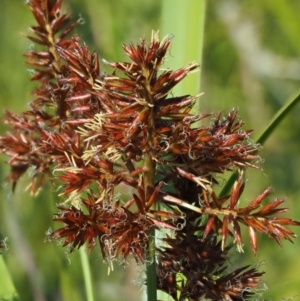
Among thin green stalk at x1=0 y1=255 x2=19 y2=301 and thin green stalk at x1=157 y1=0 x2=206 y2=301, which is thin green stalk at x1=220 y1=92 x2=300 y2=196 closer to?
thin green stalk at x1=157 y1=0 x2=206 y2=301

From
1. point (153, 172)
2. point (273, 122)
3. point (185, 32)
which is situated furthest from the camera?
point (185, 32)

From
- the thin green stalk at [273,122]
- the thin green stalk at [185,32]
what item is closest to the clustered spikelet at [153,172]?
the thin green stalk at [273,122]

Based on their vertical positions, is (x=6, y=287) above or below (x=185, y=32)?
below

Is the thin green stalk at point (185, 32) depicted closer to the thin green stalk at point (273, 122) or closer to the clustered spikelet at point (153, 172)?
the thin green stalk at point (273, 122)

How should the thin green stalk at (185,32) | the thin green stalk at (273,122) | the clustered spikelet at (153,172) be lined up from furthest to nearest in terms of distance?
the thin green stalk at (185,32)
the thin green stalk at (273,122)
the clustered spikelet at (153,172)

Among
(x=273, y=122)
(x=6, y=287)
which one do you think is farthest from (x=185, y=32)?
(x=6, y=287)

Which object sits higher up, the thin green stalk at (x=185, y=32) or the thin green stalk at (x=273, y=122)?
the thin green stalk at (x=185, y=32)

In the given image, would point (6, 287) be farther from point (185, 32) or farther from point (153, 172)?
point (185, 32)

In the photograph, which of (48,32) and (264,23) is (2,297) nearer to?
(48,32)

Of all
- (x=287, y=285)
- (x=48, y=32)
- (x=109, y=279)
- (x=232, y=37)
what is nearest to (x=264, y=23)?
(x=232, y=37)

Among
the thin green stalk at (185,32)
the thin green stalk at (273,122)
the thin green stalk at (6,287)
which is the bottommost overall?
the thin green stalk at (6,287)
